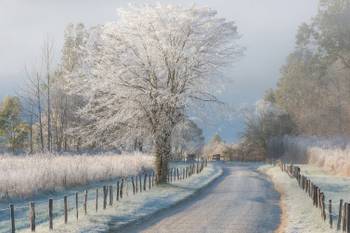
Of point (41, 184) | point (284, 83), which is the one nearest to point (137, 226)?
point (41, 184)

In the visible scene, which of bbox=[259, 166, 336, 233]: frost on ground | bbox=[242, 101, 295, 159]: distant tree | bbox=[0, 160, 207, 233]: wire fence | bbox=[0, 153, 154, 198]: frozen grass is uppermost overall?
bbox=[242, 101, 295, 159]: distant tree

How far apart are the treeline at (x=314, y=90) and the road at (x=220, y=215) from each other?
3813 centimetres

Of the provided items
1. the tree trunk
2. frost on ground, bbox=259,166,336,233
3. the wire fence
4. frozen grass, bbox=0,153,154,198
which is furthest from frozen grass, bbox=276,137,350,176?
the wire fence

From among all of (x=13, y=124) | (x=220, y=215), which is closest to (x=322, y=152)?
(x=220, y=215)

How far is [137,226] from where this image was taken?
1992cm

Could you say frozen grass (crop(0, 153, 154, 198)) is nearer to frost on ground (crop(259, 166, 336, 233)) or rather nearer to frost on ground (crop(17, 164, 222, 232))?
frost on ground (crop(17, 164, 222, 232))

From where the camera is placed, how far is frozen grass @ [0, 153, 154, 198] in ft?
88.6

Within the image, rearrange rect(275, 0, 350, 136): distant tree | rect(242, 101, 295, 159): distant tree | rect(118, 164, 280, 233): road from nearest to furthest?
rect(118, 164, 280, 233): road → rect(275, 0, 350, 136): distant tree → rect(242, 101, 295, 159): distant tree

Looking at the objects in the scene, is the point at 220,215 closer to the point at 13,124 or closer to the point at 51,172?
the point at 51,172

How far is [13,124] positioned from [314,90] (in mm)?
50145

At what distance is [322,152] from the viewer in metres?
56.0

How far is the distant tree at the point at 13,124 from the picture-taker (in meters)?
86.9

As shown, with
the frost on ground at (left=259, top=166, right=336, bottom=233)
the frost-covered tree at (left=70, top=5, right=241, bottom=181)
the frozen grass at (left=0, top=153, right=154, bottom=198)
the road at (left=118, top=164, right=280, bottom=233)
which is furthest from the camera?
the frost-covered tree at (left=70, top=5, right=241, bottom=181)

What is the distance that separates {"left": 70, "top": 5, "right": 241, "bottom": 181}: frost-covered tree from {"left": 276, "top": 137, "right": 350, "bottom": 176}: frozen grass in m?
15.2
